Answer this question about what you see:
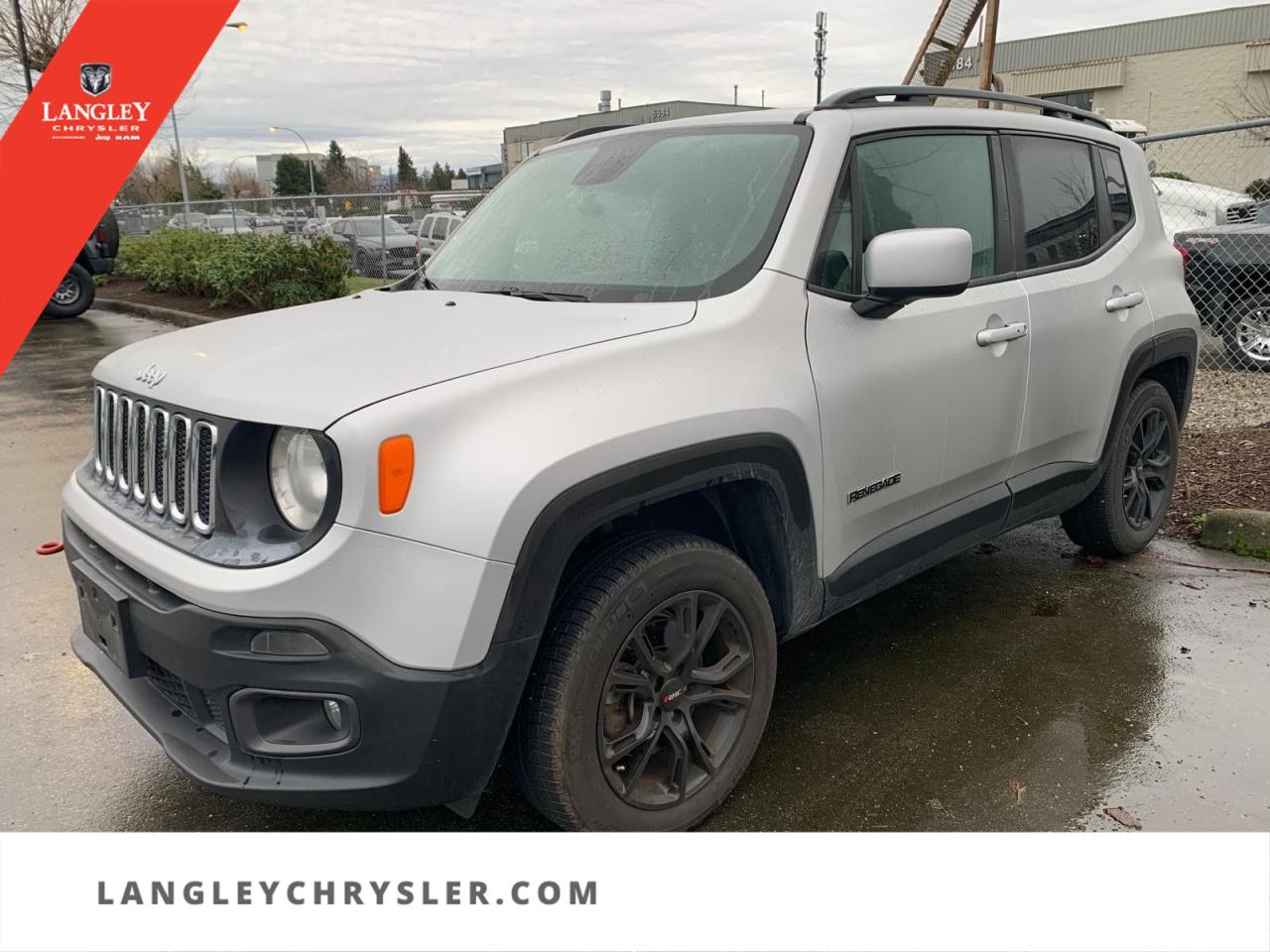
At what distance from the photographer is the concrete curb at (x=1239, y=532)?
15.8 feet

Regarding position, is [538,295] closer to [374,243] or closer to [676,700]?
[676,700]

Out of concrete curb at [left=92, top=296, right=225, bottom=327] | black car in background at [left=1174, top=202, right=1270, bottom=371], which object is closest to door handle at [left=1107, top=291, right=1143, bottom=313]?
black car in background at [left=1174, top=202, right=1270, bottom=371]

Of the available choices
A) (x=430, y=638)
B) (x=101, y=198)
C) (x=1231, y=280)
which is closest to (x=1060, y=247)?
(x=430, y=638)

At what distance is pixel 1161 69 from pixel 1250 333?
31320 mm

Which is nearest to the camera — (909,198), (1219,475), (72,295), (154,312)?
(909,198)

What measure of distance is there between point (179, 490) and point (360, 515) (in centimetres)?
62

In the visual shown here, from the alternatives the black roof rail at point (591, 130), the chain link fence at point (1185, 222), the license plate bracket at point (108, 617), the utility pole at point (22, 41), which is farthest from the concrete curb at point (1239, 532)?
the utility pole at point (22, 41)

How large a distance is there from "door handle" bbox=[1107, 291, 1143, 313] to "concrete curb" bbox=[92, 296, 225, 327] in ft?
37.2

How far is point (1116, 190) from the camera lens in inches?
172

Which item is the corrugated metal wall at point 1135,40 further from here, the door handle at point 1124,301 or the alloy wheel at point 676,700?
the alloy wheel at point 676,700

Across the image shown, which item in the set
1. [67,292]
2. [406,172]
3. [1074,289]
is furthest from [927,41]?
[406,172]

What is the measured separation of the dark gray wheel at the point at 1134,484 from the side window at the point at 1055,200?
80cm

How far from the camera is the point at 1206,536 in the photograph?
16.3 ft

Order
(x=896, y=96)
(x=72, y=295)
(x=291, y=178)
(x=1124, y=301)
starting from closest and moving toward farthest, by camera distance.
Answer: (x=896, y=96) → (x=1124, y=301) → (x=72, y=295) → (x=291, y=178)
